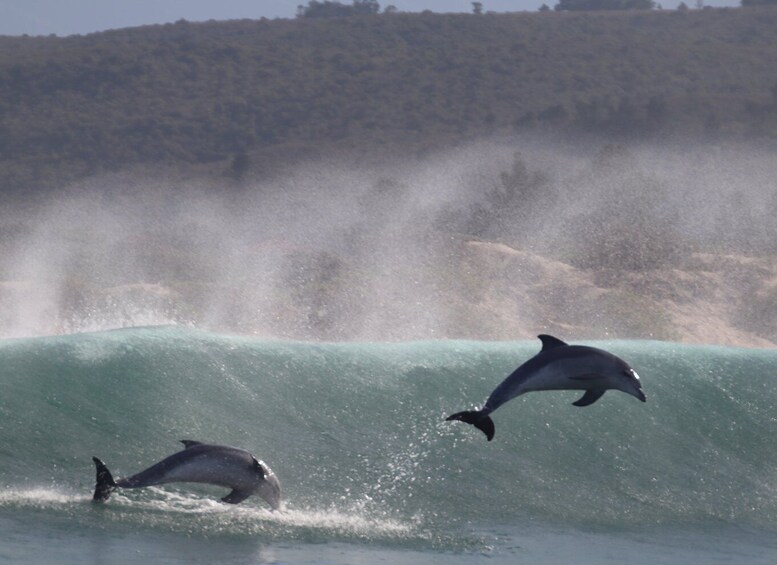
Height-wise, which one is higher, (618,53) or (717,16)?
(717,16)

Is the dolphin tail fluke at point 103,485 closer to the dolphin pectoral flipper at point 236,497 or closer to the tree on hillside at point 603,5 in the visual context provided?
the dolphin pectoral flipper at point 236,497

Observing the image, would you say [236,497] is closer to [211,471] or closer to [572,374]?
[211,471]

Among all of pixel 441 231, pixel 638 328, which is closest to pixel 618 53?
pixel 441 231

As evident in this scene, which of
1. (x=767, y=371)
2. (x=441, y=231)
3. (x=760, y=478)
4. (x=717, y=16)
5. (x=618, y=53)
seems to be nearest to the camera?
(x=760, y=478)

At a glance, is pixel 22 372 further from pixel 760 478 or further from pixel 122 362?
pixel 760 478

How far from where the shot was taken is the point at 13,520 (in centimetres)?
1233

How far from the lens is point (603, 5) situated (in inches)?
5630

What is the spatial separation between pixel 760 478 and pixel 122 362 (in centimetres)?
785

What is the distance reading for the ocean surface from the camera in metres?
12.6

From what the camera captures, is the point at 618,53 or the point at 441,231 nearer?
the point at 441,231

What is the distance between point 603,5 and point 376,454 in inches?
5231

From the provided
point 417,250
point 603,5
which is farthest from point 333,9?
point 417,250

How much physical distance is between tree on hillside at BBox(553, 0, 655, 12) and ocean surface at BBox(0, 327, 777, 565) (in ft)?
412

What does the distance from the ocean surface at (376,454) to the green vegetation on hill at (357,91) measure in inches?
2150
